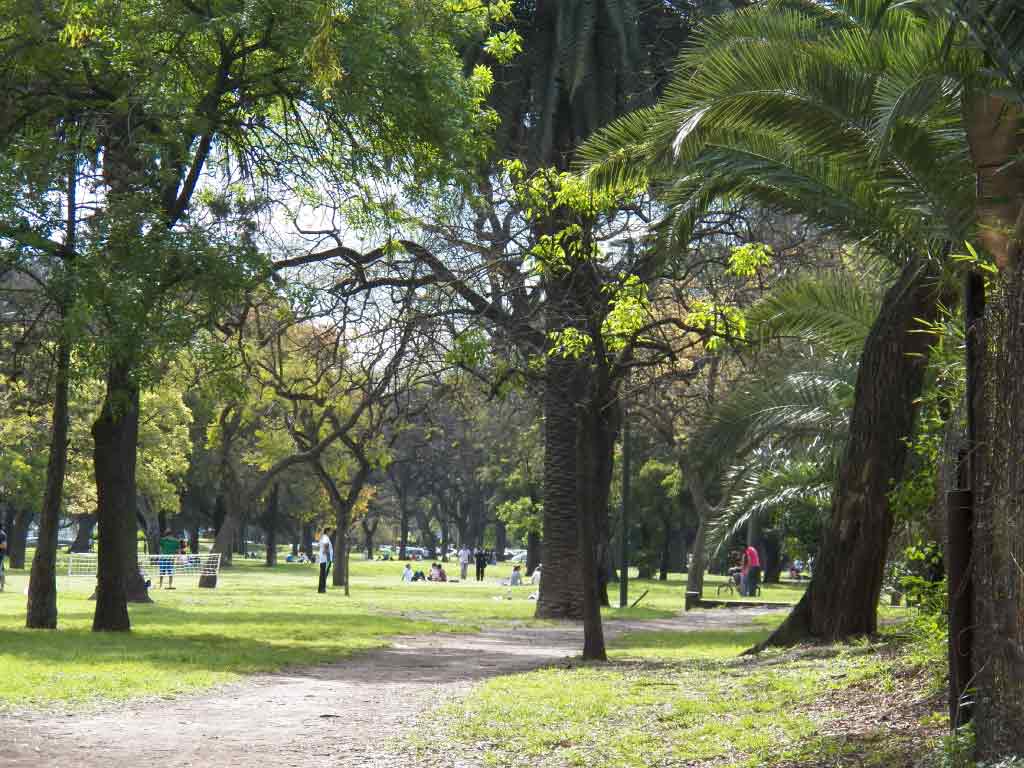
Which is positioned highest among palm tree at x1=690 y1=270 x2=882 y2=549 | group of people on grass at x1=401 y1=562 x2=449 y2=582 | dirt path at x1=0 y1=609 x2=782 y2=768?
palm tree at x1=690 y1=270 x2=882 y2=549

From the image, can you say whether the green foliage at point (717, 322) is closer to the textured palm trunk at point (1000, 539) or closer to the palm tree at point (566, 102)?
the palm tree at point (566, 102)

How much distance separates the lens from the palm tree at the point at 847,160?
29.3 feet

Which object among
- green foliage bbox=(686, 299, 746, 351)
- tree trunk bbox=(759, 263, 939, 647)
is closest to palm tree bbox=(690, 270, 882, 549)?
green foliage bbox=(686, 299, 746, 351)

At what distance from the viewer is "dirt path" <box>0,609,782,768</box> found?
7.82m

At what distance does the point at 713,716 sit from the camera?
905 centimetres

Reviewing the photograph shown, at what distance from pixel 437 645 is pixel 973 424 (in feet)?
41.5

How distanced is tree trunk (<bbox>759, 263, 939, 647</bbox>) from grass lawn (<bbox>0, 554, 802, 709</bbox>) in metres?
5.85

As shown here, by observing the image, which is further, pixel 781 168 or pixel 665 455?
pixel 665 455

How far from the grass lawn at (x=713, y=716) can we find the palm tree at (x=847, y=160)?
168cm

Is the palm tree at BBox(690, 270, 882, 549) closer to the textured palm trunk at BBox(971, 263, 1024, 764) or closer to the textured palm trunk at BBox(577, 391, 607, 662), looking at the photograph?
the textured palm trunk at BBox(577, 391, 607, 662)

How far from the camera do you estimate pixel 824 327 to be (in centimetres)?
1595

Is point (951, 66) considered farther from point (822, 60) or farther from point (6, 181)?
point (6, 181)

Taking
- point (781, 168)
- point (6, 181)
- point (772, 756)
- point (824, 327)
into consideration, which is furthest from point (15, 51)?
point (772, 756)

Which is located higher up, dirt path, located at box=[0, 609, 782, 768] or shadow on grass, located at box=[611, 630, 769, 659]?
dirt path, located at box=[0, 609, 782, 768]
